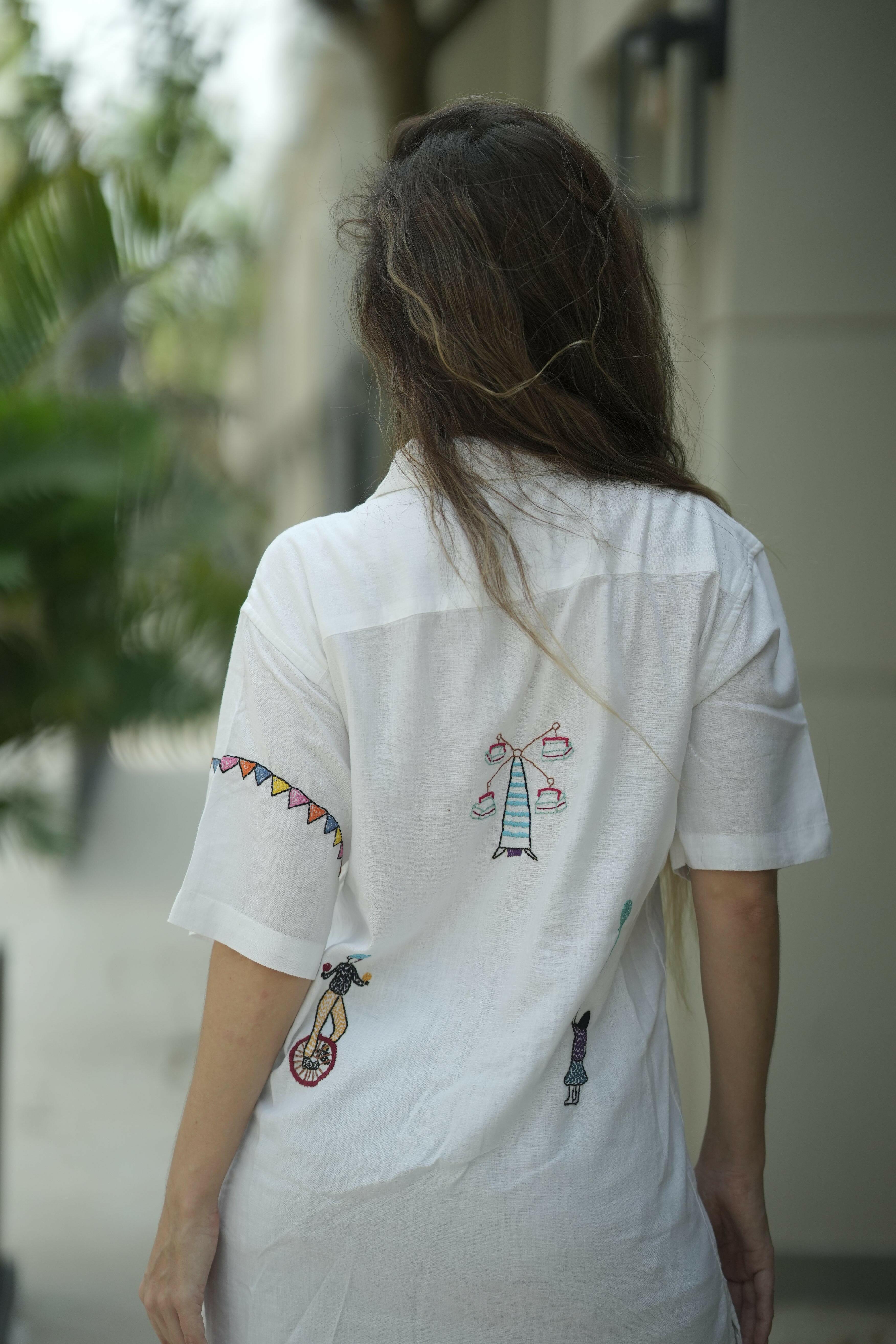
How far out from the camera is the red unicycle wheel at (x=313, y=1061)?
44.3 inches

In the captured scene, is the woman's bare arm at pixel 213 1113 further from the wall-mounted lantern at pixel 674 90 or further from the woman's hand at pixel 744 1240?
the wall-mounted lantern at pixel 674 90

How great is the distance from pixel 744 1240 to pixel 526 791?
0.59m

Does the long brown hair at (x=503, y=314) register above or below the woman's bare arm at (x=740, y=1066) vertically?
above

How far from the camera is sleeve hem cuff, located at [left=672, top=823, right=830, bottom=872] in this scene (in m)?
1.20

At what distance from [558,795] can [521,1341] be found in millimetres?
483

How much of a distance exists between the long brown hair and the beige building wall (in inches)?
49.0

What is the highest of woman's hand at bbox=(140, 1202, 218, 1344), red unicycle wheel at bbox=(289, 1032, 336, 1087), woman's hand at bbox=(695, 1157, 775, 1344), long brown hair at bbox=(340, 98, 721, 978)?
long brown hair at bbox=(340, 98, 721, 978)

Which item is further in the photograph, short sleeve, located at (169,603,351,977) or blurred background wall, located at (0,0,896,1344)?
blurred background wall, located at (0,0,896,1344)

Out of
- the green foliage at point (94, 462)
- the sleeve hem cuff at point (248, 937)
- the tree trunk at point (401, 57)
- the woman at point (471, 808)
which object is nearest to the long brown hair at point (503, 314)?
the woman at point (471, 808)

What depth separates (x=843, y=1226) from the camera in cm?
248

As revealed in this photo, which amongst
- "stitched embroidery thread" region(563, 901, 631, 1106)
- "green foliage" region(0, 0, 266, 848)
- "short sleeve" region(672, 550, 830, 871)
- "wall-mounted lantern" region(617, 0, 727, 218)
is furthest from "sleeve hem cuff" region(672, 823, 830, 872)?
"green foliage" region(0, 0, 266, 848)

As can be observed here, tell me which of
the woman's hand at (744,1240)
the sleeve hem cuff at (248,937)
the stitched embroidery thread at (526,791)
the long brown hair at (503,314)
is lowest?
the woman's hand at (744,1240)

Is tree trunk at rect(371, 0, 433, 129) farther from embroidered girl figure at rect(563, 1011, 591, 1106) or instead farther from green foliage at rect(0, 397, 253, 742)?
embroidered girl figure at rect(563, 1011, 591, 1106)

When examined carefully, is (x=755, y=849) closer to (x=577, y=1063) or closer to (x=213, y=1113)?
(x=577, y=1063)
